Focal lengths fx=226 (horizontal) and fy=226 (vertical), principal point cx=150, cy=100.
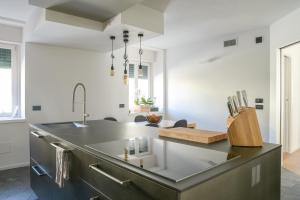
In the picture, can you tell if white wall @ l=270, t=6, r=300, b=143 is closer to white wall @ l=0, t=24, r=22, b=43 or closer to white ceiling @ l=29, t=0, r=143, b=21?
white ceiling @ l=29, t=0, r=143, b=21

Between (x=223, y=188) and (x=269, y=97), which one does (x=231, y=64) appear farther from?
(x=223, y=188)

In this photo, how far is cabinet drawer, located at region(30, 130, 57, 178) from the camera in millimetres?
2021

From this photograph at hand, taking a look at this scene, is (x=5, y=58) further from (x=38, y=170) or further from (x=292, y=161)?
(x=292, y=161)

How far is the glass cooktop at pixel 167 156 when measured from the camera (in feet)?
3.52

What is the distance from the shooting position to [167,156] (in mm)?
1329

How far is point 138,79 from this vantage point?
19.5 ft

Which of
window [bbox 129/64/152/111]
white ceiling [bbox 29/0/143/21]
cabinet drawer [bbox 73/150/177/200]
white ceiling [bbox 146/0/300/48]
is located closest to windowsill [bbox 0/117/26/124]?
white ceiling [bbox 29/0/143/21]

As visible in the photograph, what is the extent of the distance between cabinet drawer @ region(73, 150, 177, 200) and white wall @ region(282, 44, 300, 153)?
4596 mm

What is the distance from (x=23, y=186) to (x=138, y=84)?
140 inches

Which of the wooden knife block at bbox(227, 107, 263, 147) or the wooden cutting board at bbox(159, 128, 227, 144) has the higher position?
the wooden knife block at bbox(227, 107, 263, 147)

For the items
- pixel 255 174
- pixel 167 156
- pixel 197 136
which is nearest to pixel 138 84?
pixel 197 136

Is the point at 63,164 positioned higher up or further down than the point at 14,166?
higher up

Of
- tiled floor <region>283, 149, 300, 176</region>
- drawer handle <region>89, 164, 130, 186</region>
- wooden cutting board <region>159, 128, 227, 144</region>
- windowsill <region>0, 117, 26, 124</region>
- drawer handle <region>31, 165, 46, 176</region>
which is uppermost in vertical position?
wooden cutting board <region>159, 128, 227, 144</region>

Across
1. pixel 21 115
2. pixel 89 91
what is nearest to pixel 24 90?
pixel 21 115
